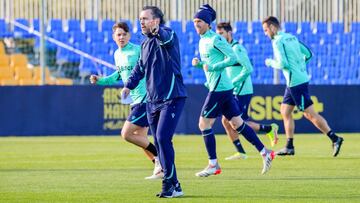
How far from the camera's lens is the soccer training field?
37.7ft

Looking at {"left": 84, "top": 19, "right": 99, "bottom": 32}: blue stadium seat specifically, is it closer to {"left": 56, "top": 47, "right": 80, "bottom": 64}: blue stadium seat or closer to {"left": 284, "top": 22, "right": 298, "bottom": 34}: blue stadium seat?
{"left": 56, "top": 47, "right": 80, "bottom": 64}: blue stadium seat

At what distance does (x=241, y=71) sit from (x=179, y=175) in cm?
398

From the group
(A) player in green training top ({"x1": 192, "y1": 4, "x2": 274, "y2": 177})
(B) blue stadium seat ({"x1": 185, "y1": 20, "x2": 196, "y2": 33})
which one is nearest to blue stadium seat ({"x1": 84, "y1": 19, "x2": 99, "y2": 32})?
(B) blue stadium seat ({"x1": 185, "y1": 20, "x2": 196, "y2": 33})

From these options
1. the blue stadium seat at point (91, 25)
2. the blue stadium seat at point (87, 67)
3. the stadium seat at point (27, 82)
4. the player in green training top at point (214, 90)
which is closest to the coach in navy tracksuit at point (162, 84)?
the player in green training top at point (214, 90)

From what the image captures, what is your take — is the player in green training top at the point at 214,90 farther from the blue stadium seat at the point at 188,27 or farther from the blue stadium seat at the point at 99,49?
the blue stadium seat at the point at 99,49

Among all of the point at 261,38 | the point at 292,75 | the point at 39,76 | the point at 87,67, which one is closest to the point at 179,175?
the point at 292,75

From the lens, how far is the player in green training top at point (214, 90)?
14.3m

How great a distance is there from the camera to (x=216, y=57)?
1486 centimetres

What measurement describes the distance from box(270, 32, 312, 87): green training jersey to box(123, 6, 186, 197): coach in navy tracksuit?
6.54 meters

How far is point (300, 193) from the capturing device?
1173cm

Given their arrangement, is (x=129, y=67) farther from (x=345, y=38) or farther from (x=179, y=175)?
(x=345, y=38)

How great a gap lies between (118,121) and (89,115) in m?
0.78

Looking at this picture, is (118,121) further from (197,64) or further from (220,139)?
(197,64)

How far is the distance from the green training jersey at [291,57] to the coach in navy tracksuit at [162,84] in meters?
6.54
